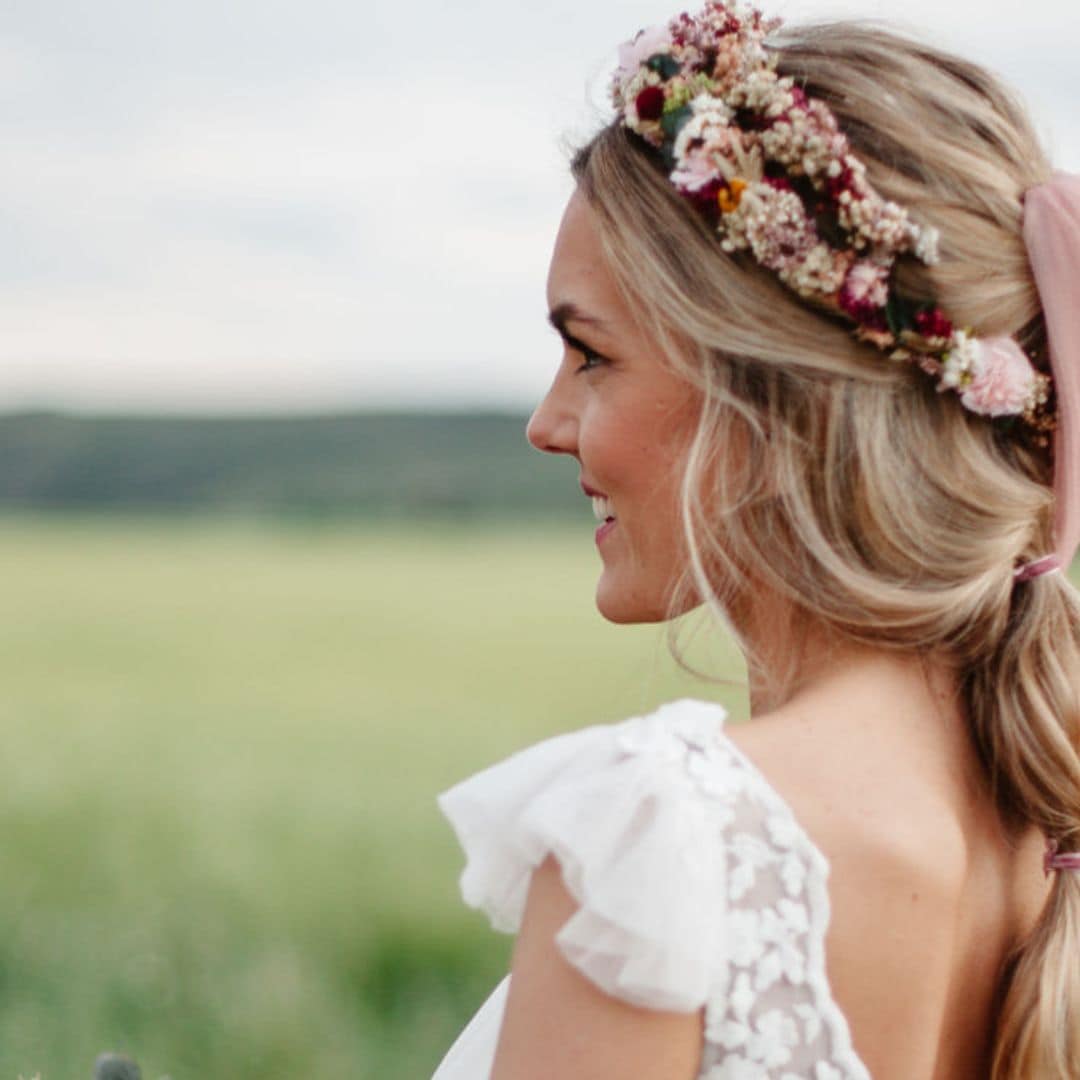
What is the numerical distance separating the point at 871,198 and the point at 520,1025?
99 centimetres

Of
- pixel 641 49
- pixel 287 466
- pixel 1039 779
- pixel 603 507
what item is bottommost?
pixel 287 466

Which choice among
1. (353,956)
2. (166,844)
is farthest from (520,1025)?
(166,844)

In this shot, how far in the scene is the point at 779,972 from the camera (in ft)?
5.30

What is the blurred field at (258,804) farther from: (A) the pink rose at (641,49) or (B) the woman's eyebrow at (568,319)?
(A) the pink rose at (641,49)

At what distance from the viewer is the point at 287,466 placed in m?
37.6

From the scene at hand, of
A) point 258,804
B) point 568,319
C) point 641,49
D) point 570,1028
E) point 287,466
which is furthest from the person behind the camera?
point 287,466

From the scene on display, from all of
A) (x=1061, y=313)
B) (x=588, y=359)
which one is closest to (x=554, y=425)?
(x=588, y=359)

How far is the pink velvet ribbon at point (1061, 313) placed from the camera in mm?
1988

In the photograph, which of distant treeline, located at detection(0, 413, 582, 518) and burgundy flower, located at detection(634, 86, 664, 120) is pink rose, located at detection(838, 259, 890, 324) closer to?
burgundy flower, located at detection(634, 86, 664, 120)

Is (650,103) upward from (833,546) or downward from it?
upward

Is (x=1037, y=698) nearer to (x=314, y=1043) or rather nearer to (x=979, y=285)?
(x=979, y=285)

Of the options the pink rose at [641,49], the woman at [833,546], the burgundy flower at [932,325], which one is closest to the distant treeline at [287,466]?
the pink rose at [641,49]

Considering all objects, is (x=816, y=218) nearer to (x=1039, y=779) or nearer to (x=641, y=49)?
(x=641, y=49)

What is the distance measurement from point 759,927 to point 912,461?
59cm
